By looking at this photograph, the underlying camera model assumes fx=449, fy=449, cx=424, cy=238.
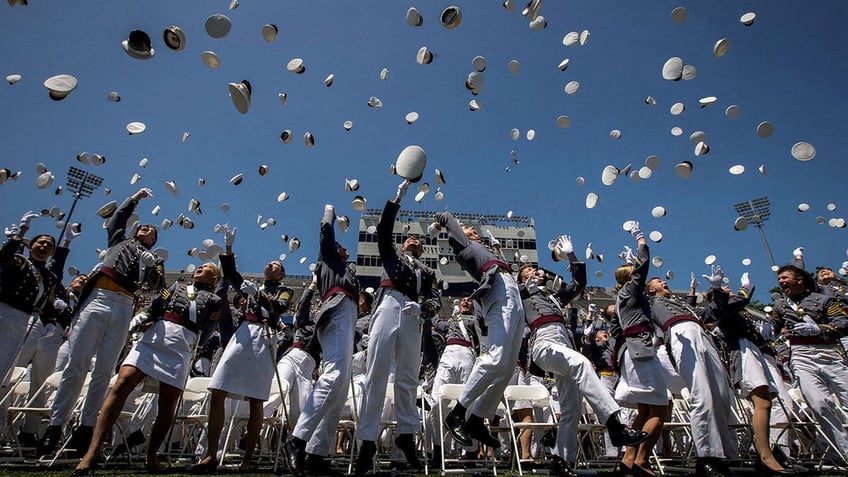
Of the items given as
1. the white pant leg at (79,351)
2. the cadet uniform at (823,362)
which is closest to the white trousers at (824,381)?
the cadet uniform at (823,362)

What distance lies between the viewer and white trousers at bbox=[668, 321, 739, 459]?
488cm

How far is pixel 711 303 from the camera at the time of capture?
624 cm

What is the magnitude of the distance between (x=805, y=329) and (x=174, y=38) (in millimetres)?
10008

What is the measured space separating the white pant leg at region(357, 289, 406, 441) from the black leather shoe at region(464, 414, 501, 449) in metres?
0.91

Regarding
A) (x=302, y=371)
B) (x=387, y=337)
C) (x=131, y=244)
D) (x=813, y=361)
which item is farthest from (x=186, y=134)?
(x=813, y=361)

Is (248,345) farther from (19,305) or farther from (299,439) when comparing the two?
(19,305)

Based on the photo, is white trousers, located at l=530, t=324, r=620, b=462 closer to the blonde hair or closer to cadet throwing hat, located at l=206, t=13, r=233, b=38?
the blonde hair

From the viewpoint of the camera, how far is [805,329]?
6211 millimetres

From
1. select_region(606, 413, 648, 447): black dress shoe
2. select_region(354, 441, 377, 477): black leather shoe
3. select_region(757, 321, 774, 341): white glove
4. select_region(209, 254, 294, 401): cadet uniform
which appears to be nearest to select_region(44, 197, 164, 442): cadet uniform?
select_region(209, 254, 294, 401): cadet uniform

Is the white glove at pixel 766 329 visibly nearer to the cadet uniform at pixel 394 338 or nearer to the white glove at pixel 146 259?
the cadet uniform at pixel 394 338

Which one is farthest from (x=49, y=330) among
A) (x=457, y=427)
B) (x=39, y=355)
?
(x=457, y=427)

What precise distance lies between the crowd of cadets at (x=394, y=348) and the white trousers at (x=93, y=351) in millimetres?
13

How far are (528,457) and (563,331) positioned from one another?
2.39 meters

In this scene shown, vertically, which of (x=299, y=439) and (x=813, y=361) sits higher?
(x=813, y=361)
